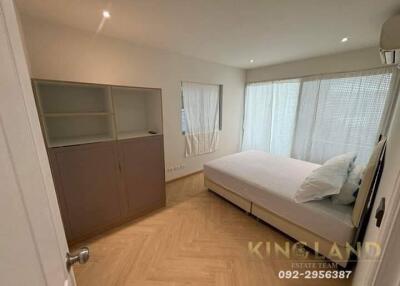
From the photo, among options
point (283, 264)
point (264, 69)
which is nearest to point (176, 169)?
point (283, 264)

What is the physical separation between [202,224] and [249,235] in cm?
61

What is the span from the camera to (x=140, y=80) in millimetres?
2701

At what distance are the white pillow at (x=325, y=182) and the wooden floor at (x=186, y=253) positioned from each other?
0.65 metres

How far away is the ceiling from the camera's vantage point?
1569 mm

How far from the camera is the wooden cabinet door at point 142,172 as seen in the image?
6.97 feet

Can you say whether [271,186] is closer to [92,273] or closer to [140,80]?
[92,273]

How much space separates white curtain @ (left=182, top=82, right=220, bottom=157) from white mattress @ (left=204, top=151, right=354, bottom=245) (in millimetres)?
928

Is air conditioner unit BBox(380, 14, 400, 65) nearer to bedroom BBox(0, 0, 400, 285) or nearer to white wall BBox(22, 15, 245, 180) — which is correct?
bedroom BBox(0, 0, 400, 285)

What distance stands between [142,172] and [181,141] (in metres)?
1.34

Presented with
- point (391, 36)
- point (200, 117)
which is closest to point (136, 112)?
point (200, 117)

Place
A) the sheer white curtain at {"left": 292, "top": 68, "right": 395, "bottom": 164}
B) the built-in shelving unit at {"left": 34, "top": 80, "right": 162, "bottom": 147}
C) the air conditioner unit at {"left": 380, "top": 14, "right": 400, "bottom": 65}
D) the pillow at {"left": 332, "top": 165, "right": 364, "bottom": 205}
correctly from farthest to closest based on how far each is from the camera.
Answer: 1. the sheer white curtain at {"left": 292, "top": 68, "right": 395, "bottom": 164}
2. the built-in shelving unit at {"left": 34, "top": 80, "right": 162, "bottom": 147}
3. the pillow at {"left": 332, "top": 165, "right": 364, "bottom": 205}
4. the air conditioner unit at {"left": 380, "top": 14, "right": 400, "bottom": 65}

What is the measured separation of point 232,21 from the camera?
1.88 m

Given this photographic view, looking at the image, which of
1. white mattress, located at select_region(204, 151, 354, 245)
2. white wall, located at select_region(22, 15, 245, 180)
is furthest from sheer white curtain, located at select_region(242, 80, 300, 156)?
white mattress, located at select_region(204, 151, 354, 245)

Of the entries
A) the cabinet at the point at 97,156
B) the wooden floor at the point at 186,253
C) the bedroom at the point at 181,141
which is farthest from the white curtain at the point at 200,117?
the wooden floor at the point at 186,253
